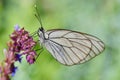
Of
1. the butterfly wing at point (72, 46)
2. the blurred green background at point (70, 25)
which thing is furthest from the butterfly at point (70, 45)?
the blurred green background at point (70, 25)

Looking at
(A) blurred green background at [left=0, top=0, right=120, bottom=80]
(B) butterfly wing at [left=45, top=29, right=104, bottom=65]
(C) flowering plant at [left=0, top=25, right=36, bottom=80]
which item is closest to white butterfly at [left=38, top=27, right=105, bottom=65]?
(B) butterfly wing at [left=45, top=29, right=104, bottom=65]

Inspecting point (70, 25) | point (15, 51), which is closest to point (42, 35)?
point (15, 51)

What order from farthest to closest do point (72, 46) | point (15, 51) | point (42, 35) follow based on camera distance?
point (72, 46), point (42, 35), point (15, 51)

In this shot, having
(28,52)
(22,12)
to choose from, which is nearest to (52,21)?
(22,12)

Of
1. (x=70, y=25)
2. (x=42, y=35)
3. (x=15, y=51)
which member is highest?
(x=15, y=51)

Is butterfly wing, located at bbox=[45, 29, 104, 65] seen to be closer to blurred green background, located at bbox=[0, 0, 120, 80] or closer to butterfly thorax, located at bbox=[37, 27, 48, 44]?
butterfly thorax, located at bbox=[37, 27, 48, 44]

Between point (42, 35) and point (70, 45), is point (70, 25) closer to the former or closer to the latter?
point (70, 45)
